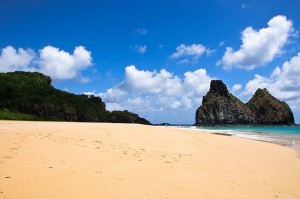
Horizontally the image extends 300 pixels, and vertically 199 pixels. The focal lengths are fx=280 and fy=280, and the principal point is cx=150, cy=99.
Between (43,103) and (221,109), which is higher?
(221,109)

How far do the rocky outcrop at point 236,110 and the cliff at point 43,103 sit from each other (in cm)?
7903

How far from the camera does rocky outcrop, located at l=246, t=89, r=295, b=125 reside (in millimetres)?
160875

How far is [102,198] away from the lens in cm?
507

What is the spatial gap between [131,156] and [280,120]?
16972 cm

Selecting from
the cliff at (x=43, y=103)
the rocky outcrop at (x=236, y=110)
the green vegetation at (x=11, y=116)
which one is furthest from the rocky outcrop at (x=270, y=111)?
the green vegetation at (x=11, y=116)

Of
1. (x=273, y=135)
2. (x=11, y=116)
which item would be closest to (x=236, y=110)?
(x=273, y=135)

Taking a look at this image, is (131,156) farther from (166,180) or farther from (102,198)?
(102,198)

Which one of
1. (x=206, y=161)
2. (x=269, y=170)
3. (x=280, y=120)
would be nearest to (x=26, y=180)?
(x=206, y=161)

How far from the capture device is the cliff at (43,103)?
55.4 metres

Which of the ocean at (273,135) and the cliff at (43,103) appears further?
the cliff at (43,103)

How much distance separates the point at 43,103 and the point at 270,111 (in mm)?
138914

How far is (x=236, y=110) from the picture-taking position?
513ft

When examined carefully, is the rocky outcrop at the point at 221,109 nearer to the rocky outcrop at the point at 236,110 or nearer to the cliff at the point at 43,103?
the rocky outcrop at the point at 236,110

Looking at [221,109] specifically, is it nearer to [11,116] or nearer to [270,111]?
[270,111]
